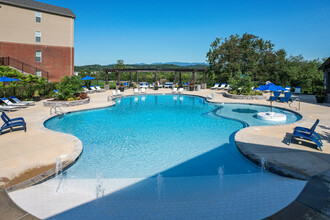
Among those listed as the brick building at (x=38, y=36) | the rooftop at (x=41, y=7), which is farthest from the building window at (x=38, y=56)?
the rooftop at (x=41, y=7)

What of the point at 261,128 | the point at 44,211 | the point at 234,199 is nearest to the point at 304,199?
the point at 234,199

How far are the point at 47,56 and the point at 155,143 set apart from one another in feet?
80.8

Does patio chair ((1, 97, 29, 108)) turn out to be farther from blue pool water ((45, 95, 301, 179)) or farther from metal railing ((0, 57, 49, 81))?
metal railing ((0, 57, 49, 81))

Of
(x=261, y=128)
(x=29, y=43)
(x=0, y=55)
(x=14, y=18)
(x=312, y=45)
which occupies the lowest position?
(x=261, y=128)

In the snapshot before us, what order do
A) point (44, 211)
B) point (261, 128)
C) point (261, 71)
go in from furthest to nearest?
1. point (261, 71)
2. point (261, 128)
3. point (44, 211)

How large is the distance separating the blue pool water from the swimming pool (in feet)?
0.10

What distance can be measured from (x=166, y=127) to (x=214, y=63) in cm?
2613

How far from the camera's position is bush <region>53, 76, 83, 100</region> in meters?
17.1

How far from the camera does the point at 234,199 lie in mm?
4590

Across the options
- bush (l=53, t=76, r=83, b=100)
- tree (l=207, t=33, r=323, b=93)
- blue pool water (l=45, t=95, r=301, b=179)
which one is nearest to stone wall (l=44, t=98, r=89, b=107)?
bush (l=53, t=76, r=83, b=100)

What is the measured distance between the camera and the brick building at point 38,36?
24625 mm

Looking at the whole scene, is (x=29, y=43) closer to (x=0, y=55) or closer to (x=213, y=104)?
(x=0, y=55)

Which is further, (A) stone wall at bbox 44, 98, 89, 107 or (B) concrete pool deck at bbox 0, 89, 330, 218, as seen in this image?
(A) stone wall at bbox 44, 98, 89, 107

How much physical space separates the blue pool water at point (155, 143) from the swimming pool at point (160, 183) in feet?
0.10
